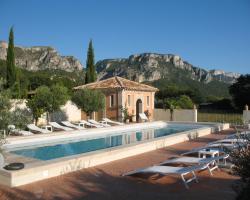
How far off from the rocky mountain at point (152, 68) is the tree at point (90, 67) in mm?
28451

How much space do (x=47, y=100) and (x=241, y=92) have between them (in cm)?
2929

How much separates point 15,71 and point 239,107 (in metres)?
26.0

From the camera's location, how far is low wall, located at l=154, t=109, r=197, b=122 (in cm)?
2661

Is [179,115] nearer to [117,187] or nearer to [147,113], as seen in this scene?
[147,113]

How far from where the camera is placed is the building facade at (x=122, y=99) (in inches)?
1027

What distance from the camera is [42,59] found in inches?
3100

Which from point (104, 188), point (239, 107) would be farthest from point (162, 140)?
point (239, 107)

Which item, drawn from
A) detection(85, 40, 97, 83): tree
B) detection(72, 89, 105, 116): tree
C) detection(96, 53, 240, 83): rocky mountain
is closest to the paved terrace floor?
detection(72, 89, 105, 116): tree

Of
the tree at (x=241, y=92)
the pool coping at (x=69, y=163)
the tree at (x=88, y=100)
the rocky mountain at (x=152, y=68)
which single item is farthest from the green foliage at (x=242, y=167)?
the rocky mountain at (x=152, y=68)

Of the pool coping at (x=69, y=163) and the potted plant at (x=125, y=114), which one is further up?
the potted plant at (x=125, y=114)

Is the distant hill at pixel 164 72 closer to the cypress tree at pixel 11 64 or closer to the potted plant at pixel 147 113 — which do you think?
the potted plant at pixel 147 113

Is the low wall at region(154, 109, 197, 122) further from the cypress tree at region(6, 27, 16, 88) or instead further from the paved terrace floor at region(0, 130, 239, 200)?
the paved terrace floor at region(0, 130, 239, 200)

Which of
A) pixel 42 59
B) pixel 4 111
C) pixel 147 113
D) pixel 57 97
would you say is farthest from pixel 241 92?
pixel 42 59

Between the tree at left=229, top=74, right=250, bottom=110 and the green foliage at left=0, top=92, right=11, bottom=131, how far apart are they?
35.5m
